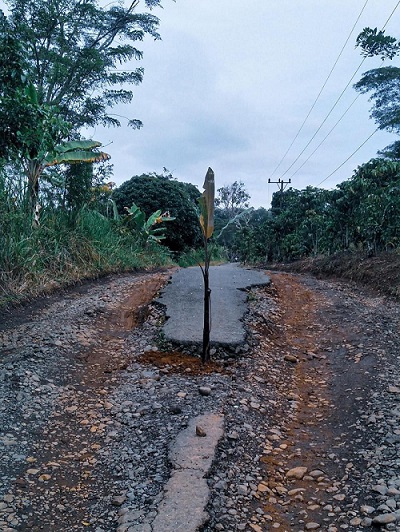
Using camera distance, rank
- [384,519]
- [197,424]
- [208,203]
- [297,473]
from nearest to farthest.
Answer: [384,519]
[297,473]
[197,424]
[208,203]

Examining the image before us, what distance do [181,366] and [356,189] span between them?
7595mm

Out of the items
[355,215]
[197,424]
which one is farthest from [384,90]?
[197,424]

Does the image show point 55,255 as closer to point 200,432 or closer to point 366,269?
point 200,432

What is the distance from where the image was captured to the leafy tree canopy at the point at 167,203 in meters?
19.9

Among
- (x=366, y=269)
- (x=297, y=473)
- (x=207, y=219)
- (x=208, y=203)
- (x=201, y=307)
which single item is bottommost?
(x=297, y=473)

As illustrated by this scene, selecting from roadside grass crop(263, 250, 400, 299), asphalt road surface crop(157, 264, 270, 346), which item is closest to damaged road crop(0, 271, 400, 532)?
asphalt road surface crop(157, 264, 270, 346)

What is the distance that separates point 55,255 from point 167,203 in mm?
13153

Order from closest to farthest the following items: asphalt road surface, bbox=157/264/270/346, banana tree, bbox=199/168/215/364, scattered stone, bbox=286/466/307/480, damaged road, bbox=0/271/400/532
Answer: damaged road, bbox=0/271/400/532
scattered stone, bbox=286/466/307/480
banana tree, bbox=199/168/215/364
asphalt road surface, bbox=157/264/270/346

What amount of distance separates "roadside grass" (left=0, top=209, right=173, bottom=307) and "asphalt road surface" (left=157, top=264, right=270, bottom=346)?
5.13 ft

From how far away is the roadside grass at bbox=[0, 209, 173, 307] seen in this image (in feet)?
19.5

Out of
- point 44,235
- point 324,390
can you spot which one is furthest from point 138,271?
point 324,390

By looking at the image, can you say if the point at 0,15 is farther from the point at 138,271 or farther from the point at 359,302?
the point at 138,271

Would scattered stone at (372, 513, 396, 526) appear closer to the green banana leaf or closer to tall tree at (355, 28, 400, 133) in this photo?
the green banana leaf

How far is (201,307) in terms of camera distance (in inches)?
229
